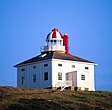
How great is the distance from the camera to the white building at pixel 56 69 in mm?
50125

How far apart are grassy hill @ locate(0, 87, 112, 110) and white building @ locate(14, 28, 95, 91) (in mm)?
9531

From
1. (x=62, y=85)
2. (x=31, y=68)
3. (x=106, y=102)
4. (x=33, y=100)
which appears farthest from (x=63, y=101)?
(x=31, y=68)

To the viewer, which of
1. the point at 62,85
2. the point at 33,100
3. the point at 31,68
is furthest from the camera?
the point at 31,68

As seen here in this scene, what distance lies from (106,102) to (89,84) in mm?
15170

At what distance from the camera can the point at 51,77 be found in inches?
1956

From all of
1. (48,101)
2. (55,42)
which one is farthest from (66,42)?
(48,101)

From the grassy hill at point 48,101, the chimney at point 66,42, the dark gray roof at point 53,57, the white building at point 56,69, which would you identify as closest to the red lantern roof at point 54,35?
the white building at point 56,69

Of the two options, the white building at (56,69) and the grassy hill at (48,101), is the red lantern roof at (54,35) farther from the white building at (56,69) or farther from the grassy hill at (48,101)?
the grassy hill at (48,101)

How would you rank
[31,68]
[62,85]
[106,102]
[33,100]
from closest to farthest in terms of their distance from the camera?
[33,100] → [106,102] → [62,85] → [31,68]

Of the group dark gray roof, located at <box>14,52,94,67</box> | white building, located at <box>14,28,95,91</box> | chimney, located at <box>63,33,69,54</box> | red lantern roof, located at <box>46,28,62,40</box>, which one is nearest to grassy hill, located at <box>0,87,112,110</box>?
white building, located at <box>14,28,95,91</box>

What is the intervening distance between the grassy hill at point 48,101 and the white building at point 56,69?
953 cm

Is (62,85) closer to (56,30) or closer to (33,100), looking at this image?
(56,30)

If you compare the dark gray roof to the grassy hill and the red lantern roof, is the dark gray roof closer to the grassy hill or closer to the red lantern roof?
the red lantern roof

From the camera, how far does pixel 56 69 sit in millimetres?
50250
